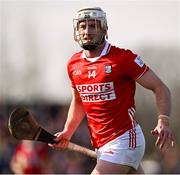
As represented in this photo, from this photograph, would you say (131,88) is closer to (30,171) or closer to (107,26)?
(107,26)

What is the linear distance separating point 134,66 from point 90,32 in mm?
536

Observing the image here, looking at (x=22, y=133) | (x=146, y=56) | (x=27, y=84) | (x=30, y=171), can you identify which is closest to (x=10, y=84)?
(x=27, y=84)

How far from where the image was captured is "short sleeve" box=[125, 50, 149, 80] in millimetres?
7789

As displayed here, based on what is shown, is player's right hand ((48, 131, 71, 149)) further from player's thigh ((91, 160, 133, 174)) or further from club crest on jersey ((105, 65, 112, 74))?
club crest on jersey ((105, 65, 112, 74))

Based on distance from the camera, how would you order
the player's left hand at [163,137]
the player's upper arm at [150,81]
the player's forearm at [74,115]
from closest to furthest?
the player's left hand at [163,137] < the player's upper arm at [150,81] < the player's forearm at [74,115]

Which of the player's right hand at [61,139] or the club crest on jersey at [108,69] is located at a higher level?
the club crest on jersey at [108,69]

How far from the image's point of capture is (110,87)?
7875 mm

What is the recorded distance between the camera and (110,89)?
310 inches

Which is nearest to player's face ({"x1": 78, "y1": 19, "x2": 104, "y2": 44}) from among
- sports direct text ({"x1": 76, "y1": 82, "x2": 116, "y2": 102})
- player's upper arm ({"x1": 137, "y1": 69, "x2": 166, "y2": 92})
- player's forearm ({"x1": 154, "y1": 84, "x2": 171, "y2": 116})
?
sports direct text ({"x1": 76, "y1": 82, "x2": 116, "y2": 102})

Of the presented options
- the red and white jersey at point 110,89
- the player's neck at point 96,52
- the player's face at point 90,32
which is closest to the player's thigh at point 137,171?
the red and white jersey at point 110,89

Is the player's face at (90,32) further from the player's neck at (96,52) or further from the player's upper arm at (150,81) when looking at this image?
the player's upper arm at (150,81)

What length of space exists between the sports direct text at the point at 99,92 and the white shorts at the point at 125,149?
373mm

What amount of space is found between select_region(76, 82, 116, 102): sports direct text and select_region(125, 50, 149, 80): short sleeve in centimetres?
21

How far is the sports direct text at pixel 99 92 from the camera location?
7.88 m
